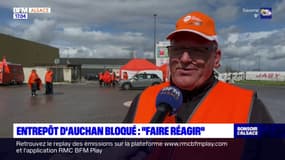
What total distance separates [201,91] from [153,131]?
30 cm

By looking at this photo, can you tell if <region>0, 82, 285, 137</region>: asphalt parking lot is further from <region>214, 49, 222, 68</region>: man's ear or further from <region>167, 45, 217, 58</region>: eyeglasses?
<region>167, 45, 217, 58</region>: eyeglasses

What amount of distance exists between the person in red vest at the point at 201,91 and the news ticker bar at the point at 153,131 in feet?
0.13

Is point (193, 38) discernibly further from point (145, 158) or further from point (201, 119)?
point (145, 158)

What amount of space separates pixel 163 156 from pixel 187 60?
1.51 feet

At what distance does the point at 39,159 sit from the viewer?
2156 millimetres

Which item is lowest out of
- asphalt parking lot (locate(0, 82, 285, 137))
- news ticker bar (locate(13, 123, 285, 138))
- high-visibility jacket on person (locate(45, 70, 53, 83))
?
asphalt parking lot (locate(0, 82, 285, 137))

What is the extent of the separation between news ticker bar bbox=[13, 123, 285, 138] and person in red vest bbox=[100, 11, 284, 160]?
0.04 metres

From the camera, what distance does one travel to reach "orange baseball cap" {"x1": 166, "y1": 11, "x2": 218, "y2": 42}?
148 cm

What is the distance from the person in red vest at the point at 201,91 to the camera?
149 cm

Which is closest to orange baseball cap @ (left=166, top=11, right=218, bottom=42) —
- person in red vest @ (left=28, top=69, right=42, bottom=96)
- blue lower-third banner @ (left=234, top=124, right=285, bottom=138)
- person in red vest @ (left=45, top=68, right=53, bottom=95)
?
blue lower-third banner @ (left=234, top=124, right=285, bottom=138)

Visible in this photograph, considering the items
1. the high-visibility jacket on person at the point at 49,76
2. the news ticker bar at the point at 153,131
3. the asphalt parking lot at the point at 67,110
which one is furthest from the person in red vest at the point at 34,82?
the news ticker bar at the point at 153,131

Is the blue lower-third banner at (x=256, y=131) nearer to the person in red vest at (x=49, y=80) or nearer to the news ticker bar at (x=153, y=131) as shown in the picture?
the news ticker bar at (x=153, y=131)

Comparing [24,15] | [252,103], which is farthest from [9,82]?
[252,103]

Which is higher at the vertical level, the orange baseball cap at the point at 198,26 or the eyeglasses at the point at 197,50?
the orange baseball cap at the point at 198,26
